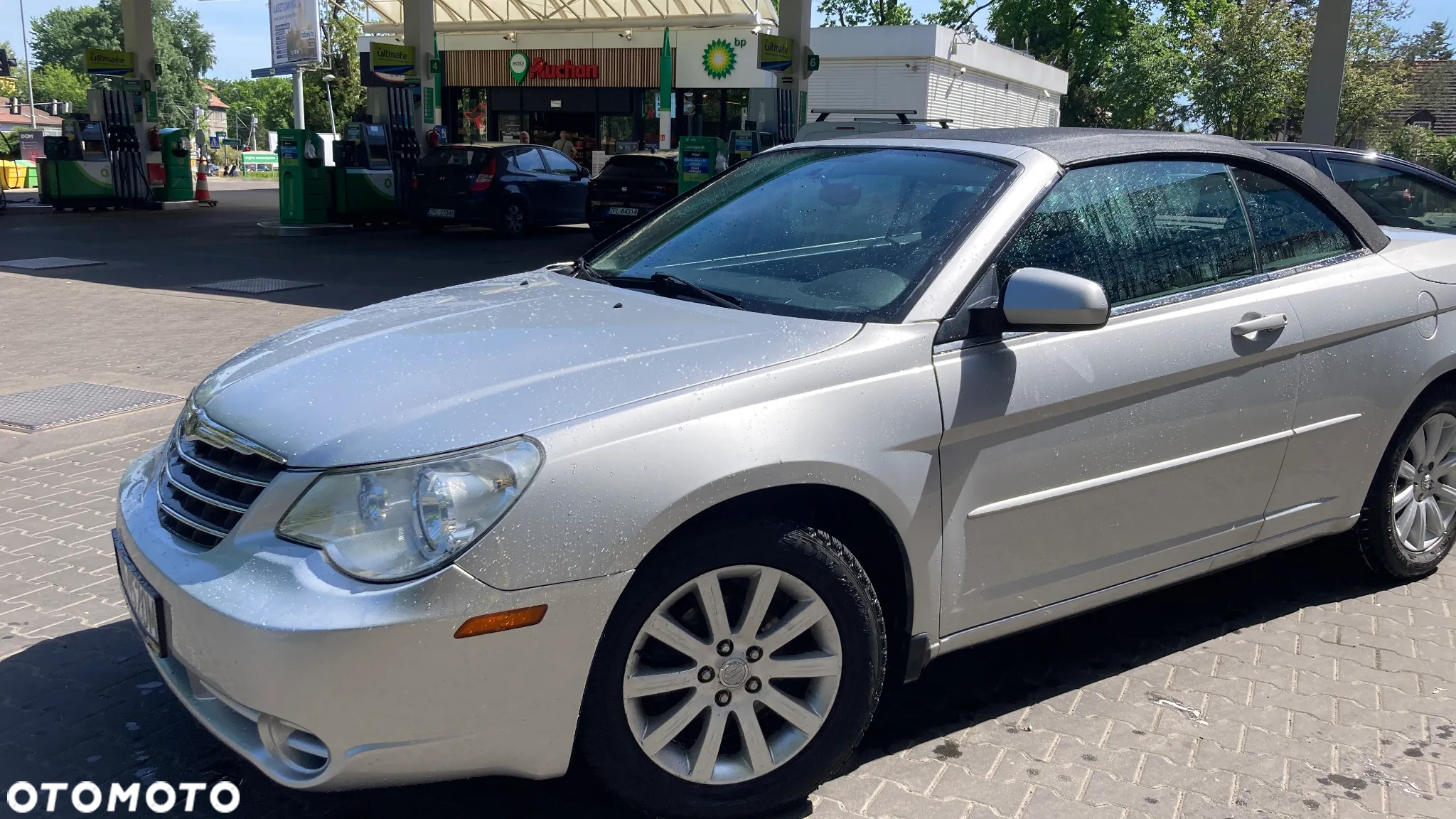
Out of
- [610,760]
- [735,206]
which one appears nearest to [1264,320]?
[735,206]

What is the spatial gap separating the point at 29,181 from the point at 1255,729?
41881 millimetres

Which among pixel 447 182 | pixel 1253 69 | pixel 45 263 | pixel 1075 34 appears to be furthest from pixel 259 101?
pixel 45 263

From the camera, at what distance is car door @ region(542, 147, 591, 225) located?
20.5m

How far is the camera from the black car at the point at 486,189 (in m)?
19.3

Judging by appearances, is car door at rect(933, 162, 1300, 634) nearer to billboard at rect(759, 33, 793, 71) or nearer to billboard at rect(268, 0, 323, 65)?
billboard at rect(759, 33, 793, 71)

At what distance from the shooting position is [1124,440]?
3.28 metres

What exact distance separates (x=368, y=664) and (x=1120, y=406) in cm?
208

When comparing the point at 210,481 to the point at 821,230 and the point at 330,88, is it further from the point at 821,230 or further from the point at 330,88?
the point at 330,88

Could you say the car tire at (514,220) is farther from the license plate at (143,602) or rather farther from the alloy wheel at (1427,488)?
the license plate at (143,602)

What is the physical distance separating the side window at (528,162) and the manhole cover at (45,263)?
714 centimetres

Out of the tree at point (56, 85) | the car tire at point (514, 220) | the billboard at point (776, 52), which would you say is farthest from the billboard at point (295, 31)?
the tree at point (56, 85)

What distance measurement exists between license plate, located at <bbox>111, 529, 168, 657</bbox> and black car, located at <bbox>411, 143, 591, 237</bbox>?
55.3ft

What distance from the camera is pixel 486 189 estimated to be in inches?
758

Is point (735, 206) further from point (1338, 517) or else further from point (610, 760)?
point (1338, 517)
